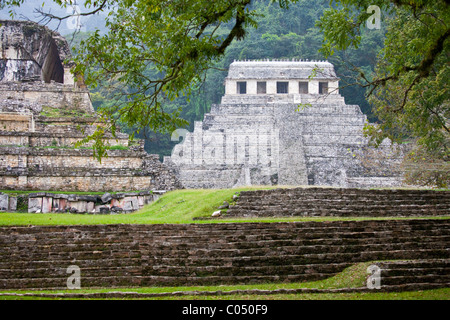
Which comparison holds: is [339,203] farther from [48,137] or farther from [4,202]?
[48,137]

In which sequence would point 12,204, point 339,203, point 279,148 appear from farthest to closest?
point 279,148, point 12,204, point 339,203

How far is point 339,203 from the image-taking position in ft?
43.8

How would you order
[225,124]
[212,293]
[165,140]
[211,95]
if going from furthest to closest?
1. [211,95]
2. [165,140]
3. [225,124]
4. [212,293]

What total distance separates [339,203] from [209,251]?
16.8 ft

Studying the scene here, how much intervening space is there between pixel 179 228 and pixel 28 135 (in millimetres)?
9840

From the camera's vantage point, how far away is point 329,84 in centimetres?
3659

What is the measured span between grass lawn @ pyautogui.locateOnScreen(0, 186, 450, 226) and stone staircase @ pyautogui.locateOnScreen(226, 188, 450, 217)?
689 millimetres

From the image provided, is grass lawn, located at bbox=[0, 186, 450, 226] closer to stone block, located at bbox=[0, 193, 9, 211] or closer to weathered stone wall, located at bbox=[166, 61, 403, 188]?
stone block, located at bbox=[0, 193, 9, 211]

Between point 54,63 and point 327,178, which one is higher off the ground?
point 54,63

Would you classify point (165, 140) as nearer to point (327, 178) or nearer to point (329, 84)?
point (329, 84)

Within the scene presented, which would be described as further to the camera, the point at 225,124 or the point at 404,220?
the point at 225,124

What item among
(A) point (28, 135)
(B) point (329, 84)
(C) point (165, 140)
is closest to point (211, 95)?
(C) point (165, 140)

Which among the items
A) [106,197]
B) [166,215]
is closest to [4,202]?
[106,197]

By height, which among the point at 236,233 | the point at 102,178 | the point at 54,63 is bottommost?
the point at 236,233
